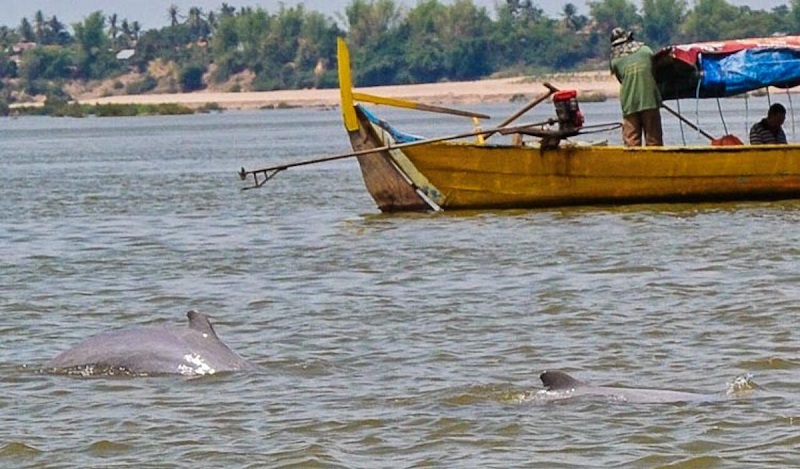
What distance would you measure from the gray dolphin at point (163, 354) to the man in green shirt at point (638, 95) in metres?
9.34

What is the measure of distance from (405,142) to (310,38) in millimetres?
117811

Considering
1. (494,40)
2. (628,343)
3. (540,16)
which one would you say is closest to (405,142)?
(628,343)

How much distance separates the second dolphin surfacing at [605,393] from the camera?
8.95 metres

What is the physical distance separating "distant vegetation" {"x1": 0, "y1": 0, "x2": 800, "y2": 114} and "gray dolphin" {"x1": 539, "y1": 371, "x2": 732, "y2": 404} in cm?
11380

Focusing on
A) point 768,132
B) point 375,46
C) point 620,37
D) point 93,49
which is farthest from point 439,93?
point 768,132

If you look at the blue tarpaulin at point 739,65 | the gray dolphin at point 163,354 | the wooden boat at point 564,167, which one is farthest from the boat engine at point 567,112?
the gray dolphin at point 163,354

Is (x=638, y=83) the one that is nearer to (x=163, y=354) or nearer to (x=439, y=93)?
(x=163, y=354)

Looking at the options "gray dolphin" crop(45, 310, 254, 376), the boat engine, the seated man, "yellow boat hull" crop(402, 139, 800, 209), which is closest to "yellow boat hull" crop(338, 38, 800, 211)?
"yellow boat hull" crop(402, 139, 800, 209)

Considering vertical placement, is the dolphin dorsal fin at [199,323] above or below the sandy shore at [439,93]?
above

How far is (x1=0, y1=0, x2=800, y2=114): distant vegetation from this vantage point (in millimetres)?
129000

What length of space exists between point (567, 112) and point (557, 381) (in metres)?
9.75

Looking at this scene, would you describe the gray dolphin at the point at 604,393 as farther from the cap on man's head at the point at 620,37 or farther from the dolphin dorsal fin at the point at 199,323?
the cap on man's head at the point at 620,37

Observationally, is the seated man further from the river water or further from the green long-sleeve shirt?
the green long-sleeve shirt

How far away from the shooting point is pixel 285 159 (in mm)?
34344
